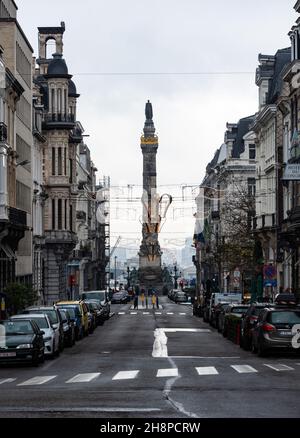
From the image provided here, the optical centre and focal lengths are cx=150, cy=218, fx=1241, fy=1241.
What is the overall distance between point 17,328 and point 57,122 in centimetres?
6585

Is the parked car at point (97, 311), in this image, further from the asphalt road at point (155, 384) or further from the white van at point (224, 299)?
the asphalt road at point (155, 384)

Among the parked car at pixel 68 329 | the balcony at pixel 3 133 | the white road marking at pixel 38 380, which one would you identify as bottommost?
the white road marking at pixel 38 380

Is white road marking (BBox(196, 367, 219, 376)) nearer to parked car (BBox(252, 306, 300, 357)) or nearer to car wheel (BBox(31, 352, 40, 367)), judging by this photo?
car wheel (BBox(31, 352, 40, 367))

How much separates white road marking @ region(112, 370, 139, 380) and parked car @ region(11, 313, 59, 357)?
7.14 meters

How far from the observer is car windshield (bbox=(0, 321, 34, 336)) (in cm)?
3238

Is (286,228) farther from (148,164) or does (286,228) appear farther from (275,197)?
(148,164)

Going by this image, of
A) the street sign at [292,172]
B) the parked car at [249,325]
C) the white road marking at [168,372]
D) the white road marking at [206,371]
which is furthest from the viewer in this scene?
the street sign at [292,172]

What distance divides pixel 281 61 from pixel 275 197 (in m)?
11.8

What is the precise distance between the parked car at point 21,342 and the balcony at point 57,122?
6470cm

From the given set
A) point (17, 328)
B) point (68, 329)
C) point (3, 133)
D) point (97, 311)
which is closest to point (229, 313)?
point (68, 329)

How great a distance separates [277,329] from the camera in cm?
3444

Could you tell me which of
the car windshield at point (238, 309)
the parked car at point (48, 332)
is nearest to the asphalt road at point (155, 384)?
the parked car at point (48, 332)

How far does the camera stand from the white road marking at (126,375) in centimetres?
2583

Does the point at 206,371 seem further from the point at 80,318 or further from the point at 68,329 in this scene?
the point at 80,318
